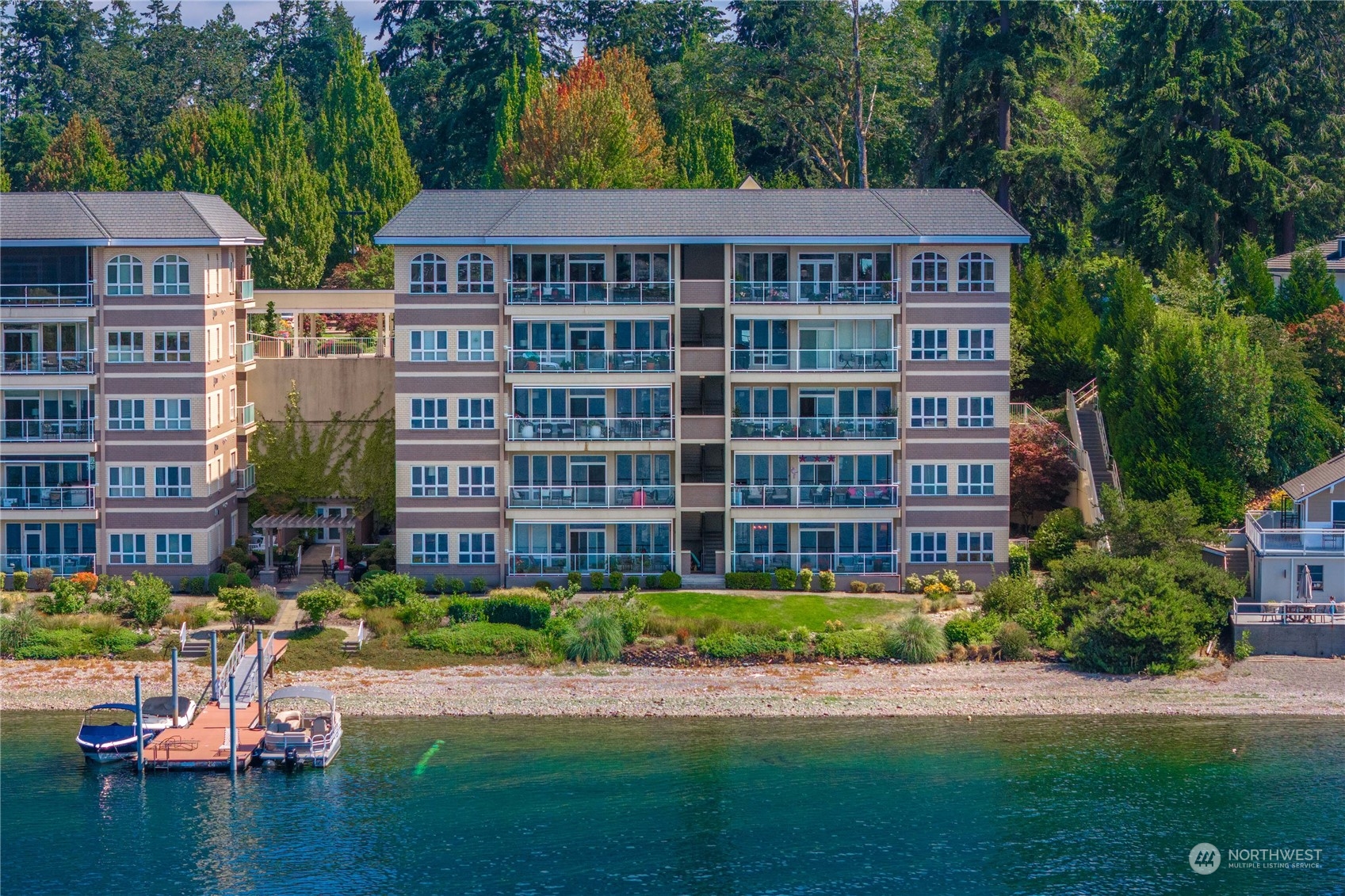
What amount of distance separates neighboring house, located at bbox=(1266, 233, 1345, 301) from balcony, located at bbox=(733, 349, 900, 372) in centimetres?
2771

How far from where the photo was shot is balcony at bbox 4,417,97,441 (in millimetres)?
78812

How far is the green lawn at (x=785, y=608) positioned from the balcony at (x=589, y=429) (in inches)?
256

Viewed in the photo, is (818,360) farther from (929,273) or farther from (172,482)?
(172,482)

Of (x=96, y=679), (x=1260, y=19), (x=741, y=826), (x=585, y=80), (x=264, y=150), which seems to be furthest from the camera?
(x=264, y=150)

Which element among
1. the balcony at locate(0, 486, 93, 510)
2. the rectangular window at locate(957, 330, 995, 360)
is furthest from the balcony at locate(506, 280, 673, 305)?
the balcony at locate(0, 486, 93, 510)

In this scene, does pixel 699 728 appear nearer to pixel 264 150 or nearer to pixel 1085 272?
pixel 1085 272

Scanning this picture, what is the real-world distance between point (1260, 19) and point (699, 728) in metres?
56.6

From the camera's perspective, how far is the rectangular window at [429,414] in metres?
78.4

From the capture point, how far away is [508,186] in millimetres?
107625

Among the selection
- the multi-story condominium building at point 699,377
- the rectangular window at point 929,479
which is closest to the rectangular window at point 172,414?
the multi-story condominium building at point 699,377

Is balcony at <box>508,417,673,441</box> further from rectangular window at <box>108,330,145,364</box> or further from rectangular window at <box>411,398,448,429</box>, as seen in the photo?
rectangular window at <box>108,330,145,364</box>

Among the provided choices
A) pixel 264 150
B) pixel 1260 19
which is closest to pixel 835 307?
pixel 1260 19

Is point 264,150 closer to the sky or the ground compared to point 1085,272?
closer to the sky

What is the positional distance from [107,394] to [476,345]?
599 inches
